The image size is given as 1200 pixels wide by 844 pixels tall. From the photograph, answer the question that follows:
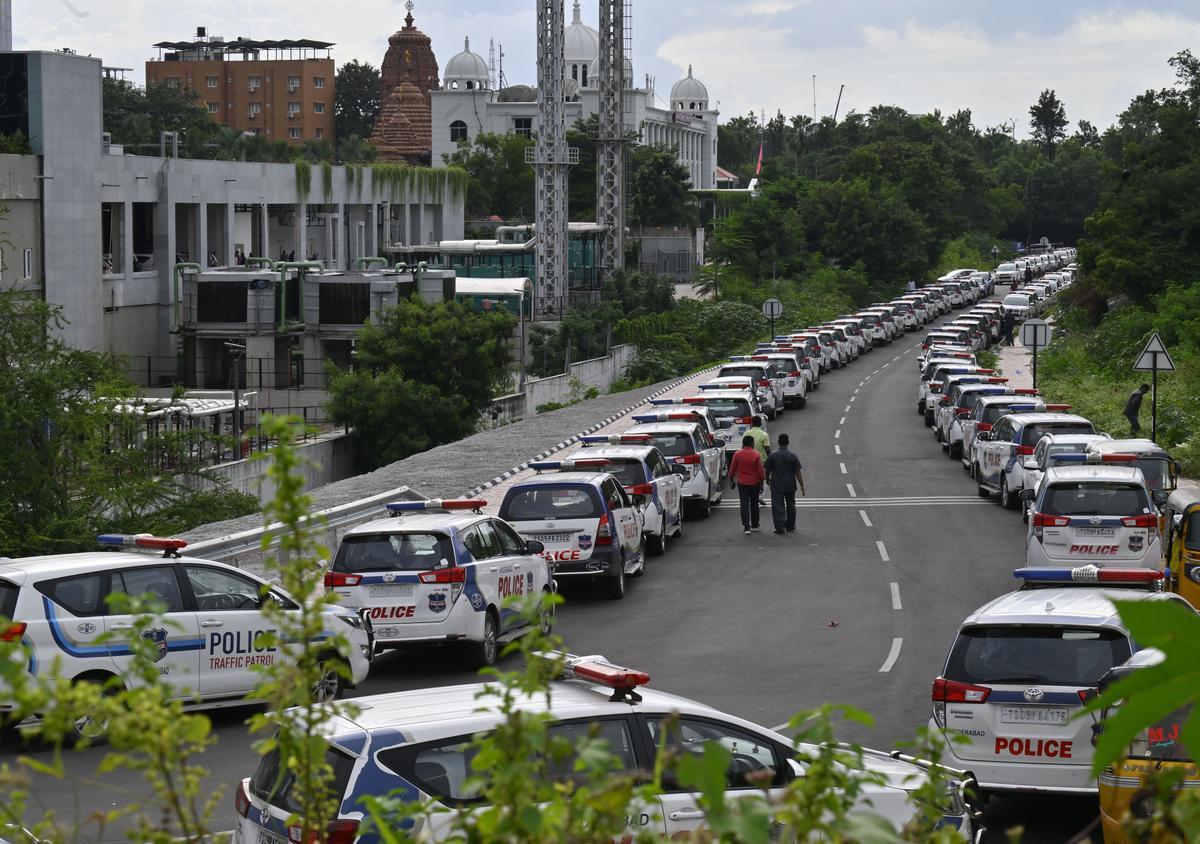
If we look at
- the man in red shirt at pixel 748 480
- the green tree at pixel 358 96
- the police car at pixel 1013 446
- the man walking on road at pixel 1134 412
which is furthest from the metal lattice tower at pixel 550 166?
the green tree at pixel 358 96

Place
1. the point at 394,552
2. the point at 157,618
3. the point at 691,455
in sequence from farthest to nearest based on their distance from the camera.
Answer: the point at 691,455 → the point at 394,552 → the point at 157,618

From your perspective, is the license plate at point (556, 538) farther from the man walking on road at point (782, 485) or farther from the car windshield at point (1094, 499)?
the man walking on road at point (782, 485)

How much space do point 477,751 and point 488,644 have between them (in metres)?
9.40

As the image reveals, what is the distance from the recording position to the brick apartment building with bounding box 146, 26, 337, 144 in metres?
156

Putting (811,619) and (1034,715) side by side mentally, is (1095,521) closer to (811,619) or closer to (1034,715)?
(811,619)

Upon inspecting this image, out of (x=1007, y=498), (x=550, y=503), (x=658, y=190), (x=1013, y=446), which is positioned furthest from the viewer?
(x=658, y=190)

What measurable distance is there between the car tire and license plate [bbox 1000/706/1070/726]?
58.5ft

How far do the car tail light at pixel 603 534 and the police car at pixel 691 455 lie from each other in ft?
23.0

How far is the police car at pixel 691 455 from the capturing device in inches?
1085

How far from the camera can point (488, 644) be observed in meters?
16.4

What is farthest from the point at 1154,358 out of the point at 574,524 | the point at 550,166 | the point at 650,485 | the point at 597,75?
the point at 597,75

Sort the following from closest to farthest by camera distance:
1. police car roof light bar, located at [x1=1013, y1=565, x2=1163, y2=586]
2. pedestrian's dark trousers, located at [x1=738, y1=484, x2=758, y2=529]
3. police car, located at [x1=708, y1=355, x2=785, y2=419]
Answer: police car roof light bar, located at [x1=1013, y1=565, x2=1163, y2=586] < pedestrian's dark trousers, located at [x1=738, y1=484, x2=758, y2=529] < police car, located at [x1=708, y1=355, x2=785, y2=419]

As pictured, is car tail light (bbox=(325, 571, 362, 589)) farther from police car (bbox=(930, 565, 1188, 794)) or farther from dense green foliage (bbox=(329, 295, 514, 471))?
dense green foliage (bbox=(329, 295, 514, 471))

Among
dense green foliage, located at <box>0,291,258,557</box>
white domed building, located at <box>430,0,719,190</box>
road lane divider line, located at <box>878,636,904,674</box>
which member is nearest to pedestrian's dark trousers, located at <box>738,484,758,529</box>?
road lane divider line, located at <box>878,636,904,674</box>
